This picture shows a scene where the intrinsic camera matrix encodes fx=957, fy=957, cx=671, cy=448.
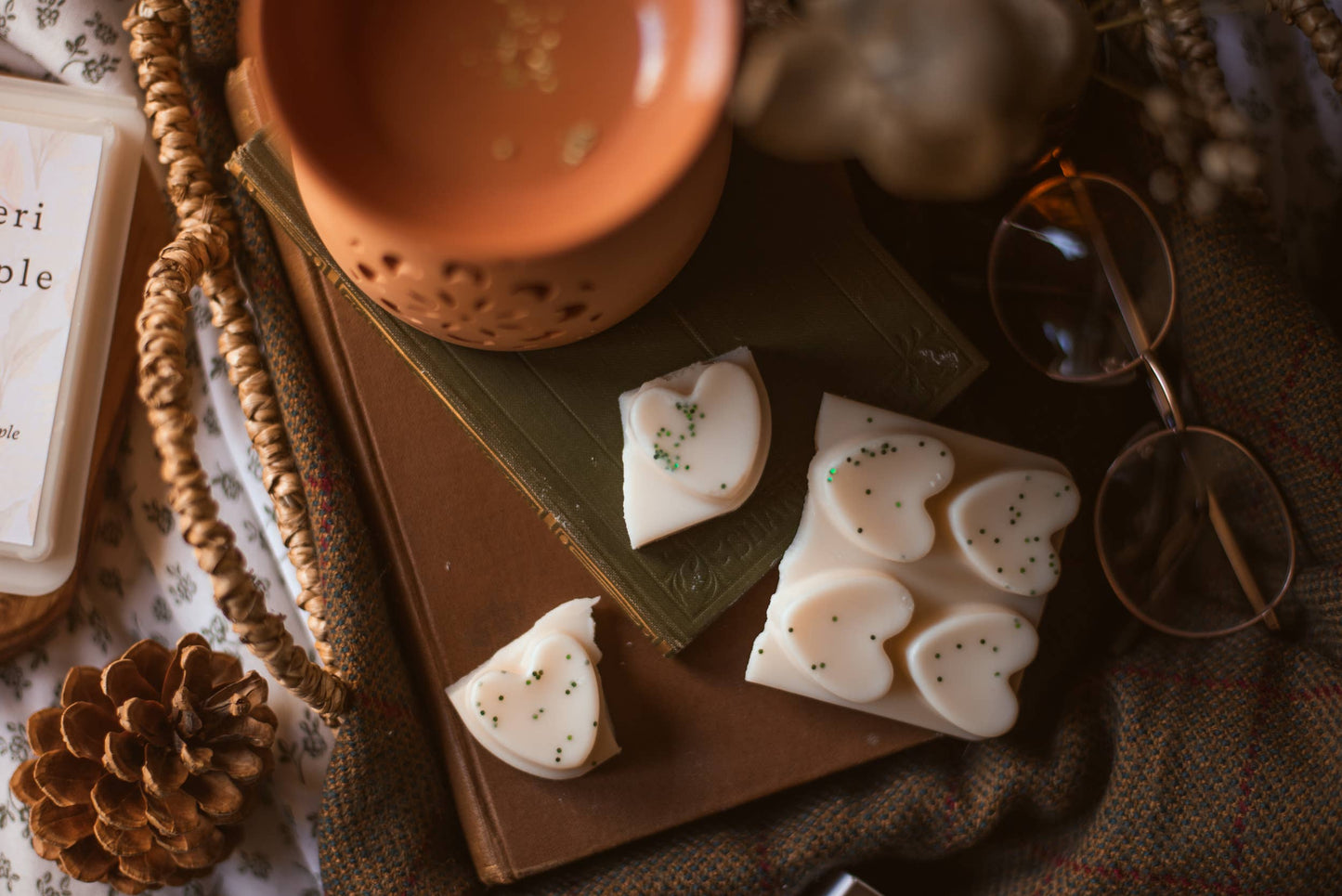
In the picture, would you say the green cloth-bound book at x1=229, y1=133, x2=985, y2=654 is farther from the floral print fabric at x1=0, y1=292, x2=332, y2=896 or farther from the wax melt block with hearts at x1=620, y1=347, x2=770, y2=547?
the floral print fabric at x1=0, y1=292, x2=332, y2=896

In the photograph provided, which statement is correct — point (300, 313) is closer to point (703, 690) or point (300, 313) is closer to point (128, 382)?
point (128, 382)

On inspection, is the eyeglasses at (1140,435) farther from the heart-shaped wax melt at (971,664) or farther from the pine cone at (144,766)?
the pine cone at (144,766)

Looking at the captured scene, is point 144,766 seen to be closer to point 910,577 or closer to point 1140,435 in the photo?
point 910,577

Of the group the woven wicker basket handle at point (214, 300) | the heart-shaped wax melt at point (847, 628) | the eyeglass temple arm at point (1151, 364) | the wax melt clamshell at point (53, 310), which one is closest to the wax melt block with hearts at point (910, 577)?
the heart-shaped wax melt at point (847, 628)

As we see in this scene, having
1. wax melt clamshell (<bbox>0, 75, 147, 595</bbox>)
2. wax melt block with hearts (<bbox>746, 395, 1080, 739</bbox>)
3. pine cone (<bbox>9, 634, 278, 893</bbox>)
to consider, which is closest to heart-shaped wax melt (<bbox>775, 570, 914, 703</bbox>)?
wax melt block with hearts (<bbox>746, 395, 1080, 739</bbox>)

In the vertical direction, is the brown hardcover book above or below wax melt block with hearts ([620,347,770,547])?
below

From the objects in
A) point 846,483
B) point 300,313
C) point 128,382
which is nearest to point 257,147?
point 300,313
